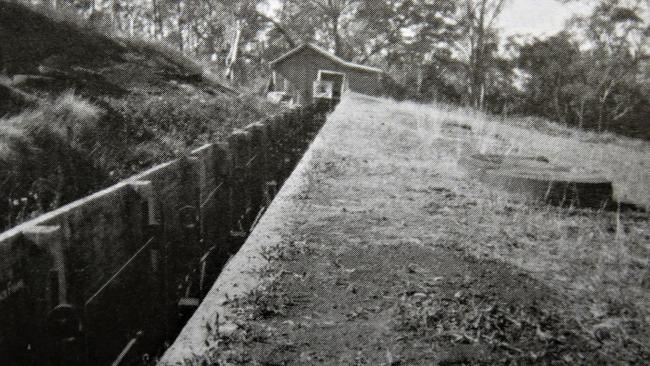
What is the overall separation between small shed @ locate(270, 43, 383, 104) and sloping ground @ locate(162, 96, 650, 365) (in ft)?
110

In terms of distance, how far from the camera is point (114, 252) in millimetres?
3807

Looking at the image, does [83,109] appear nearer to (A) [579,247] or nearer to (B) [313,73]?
(A) [579,247]

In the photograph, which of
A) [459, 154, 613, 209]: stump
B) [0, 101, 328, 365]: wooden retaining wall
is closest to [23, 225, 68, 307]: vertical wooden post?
[0, 101, 328, 365]: wooden retaining wall

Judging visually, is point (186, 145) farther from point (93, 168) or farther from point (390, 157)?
point (390, 157)

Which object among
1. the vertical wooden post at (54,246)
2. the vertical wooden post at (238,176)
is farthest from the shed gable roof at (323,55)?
the vertical wooden post at (54,246)

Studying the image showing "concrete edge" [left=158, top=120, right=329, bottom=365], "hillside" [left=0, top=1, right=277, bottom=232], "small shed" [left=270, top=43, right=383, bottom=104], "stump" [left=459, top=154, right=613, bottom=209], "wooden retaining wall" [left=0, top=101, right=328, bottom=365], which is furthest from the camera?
"small shed" [left=270, top=43, right=383, bottom=104]

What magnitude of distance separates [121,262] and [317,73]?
36167mm

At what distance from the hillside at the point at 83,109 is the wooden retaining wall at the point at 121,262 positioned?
2.36 meters

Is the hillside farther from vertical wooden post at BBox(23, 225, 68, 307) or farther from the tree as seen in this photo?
the tree

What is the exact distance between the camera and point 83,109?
36.1 feet

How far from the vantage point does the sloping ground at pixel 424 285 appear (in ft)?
8.73

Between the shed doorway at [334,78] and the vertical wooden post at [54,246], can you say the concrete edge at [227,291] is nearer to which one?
the vertical wooden post at [54,246]

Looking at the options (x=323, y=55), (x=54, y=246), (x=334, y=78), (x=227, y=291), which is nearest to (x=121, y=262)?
(x=54, y=246)

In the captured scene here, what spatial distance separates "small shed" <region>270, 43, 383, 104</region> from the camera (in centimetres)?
3875
